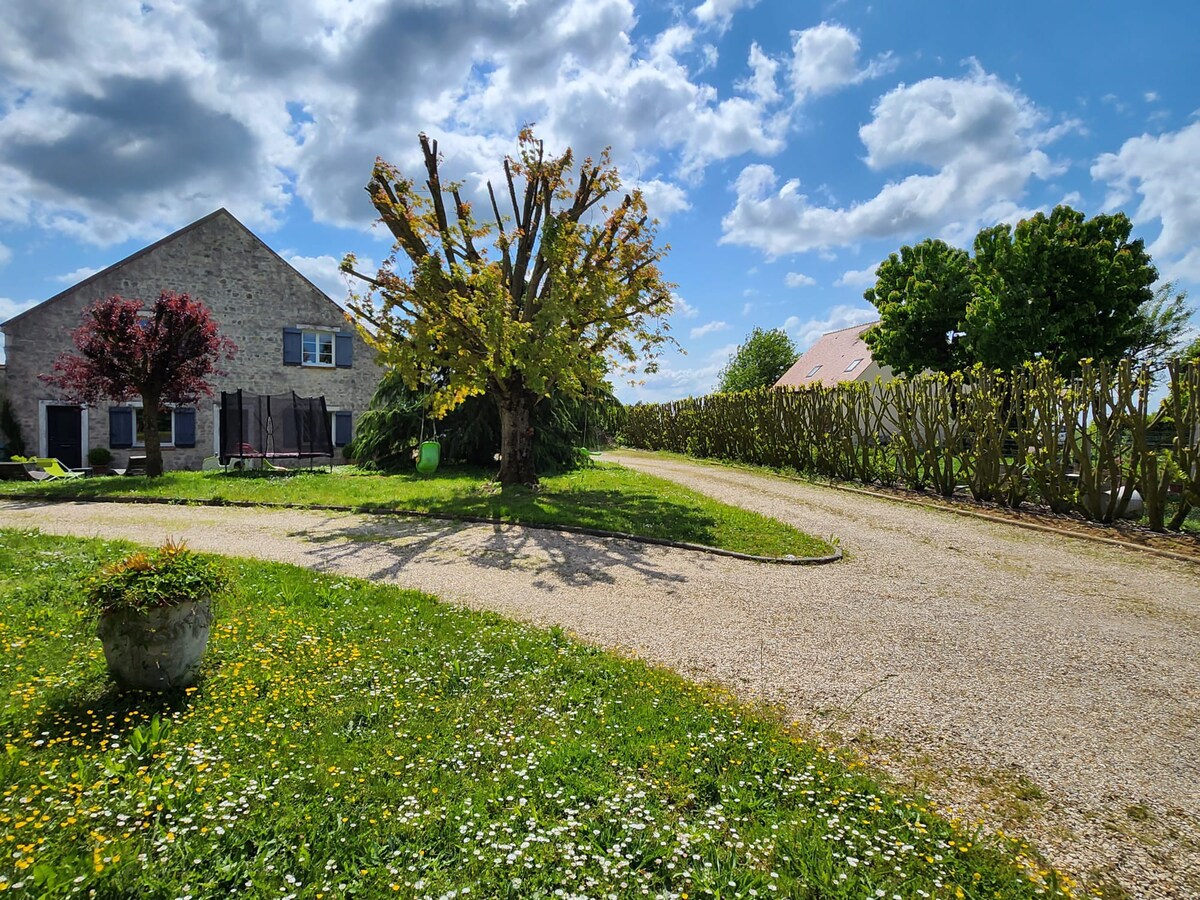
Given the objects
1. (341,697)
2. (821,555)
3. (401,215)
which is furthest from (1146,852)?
(401,215)

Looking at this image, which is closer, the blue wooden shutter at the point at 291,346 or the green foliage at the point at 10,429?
the green foliage at the point at 10,429

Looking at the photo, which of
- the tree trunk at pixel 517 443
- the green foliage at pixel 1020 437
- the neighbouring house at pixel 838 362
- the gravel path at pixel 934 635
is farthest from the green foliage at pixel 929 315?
the tree trunk at pixel 517 443

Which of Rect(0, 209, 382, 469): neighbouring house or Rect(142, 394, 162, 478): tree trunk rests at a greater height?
Rect(0, 209, 382, 469): neighbouring house

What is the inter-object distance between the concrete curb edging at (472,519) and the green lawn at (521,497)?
0.12 meters

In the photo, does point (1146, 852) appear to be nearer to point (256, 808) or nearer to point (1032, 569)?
point (256, 808)

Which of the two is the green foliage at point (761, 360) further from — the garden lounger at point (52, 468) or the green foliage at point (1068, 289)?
the garden lounger at point (52, 468)

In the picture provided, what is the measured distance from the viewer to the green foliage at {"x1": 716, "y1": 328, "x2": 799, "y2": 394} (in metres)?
51.3

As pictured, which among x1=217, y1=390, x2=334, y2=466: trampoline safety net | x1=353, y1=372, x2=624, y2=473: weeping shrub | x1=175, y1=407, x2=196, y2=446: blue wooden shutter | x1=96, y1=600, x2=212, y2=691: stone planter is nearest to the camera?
x1=96, y1=600, x2=212, y2=691: stone planter

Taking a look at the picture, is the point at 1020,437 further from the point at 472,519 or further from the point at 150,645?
the point at 150,645

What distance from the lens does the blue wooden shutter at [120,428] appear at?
20.2 m

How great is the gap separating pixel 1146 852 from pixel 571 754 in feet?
8.10

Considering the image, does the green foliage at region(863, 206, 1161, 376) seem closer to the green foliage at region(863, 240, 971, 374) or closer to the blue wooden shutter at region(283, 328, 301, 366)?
the green foliage at region(863, 240, 971, 374)

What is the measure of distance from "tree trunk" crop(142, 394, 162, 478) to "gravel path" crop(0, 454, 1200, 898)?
5.37 m

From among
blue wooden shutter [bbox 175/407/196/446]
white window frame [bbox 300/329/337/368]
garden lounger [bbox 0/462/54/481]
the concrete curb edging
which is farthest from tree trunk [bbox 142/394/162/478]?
A: white window frame [bbox 300/329/337/368]
